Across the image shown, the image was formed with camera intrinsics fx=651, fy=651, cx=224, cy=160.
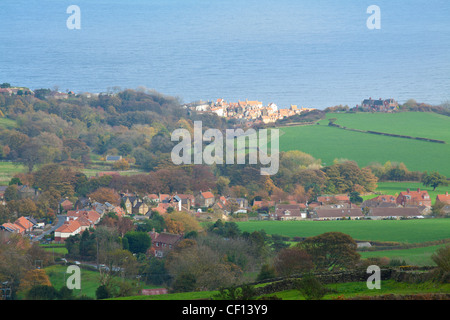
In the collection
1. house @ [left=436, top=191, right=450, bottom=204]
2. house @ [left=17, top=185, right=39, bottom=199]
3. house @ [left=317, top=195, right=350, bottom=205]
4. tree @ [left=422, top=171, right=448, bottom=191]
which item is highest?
tree @ [left=422, top=171, right=448, bottom=191]

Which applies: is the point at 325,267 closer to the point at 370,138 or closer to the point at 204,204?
the point at 204,204

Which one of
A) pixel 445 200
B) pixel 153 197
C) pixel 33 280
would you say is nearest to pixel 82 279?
pixel 33 280

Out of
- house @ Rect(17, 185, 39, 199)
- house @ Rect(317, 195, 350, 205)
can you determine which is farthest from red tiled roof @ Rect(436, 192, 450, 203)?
house @ Rect(17, 185, 39, 199)

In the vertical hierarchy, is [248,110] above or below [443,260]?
above

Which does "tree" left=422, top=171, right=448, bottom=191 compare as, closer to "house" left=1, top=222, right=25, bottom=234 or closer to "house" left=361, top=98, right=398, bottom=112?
"house" left=1, top=222, right=25, bottom=234

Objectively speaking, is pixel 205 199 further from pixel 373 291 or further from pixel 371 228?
pixel 373 291

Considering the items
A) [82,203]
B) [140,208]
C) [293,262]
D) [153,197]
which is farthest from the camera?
[153,197]

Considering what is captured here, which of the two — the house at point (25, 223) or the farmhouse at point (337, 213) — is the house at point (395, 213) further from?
the house at point (25, 223)

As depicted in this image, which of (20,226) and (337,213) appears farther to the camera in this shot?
(337,213)
